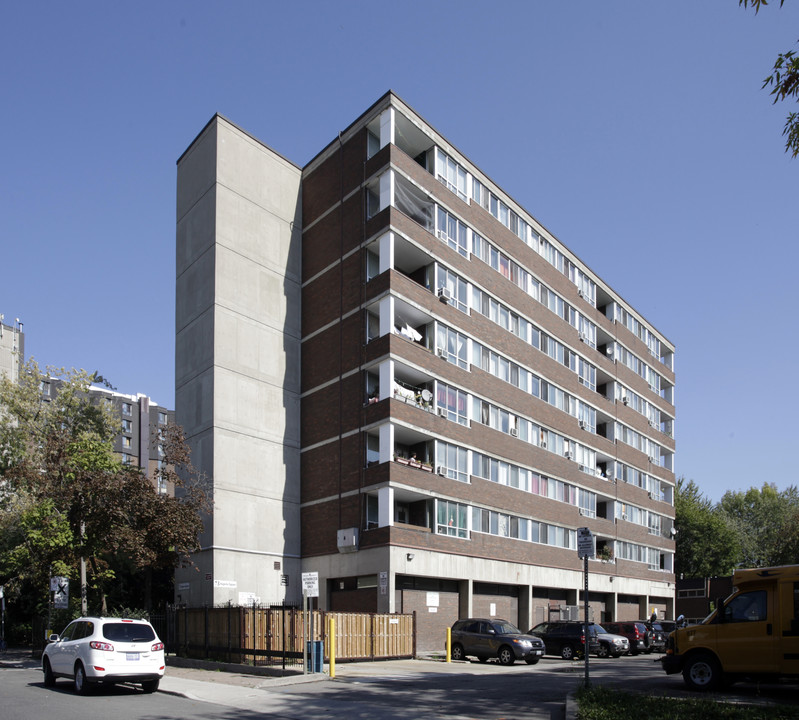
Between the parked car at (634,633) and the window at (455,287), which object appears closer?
the parked car at (634,633)

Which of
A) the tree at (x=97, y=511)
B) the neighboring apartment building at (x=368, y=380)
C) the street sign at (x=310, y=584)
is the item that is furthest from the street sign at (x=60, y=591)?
the street sign at (x=310, y=584)

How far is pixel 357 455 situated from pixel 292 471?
482cm

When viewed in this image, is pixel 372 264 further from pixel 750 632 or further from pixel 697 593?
pixel 697 593

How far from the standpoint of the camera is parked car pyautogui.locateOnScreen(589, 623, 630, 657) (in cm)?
3447

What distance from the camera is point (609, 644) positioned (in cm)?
3456

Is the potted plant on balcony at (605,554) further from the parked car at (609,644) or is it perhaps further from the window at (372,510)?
the window at (372,510)

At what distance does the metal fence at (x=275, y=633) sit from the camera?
77.5 ft

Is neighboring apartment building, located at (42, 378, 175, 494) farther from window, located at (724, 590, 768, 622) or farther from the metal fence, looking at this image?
window, located at (724, 590, 768, 622)

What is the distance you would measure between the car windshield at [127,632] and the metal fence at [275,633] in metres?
4.76

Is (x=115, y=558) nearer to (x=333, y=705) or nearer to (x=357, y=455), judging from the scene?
(x=357, y=455)

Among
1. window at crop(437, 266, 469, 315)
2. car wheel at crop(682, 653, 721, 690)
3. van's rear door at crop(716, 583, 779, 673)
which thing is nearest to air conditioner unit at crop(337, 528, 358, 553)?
window at crop(437, 266, 469, 315)

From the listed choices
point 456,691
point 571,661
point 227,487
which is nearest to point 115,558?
point 227,487

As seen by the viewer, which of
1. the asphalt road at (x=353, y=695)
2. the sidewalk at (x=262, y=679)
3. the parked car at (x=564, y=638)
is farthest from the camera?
the parked car at (x=564, y=638)

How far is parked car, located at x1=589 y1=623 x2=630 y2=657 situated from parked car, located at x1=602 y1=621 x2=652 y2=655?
154 cm
